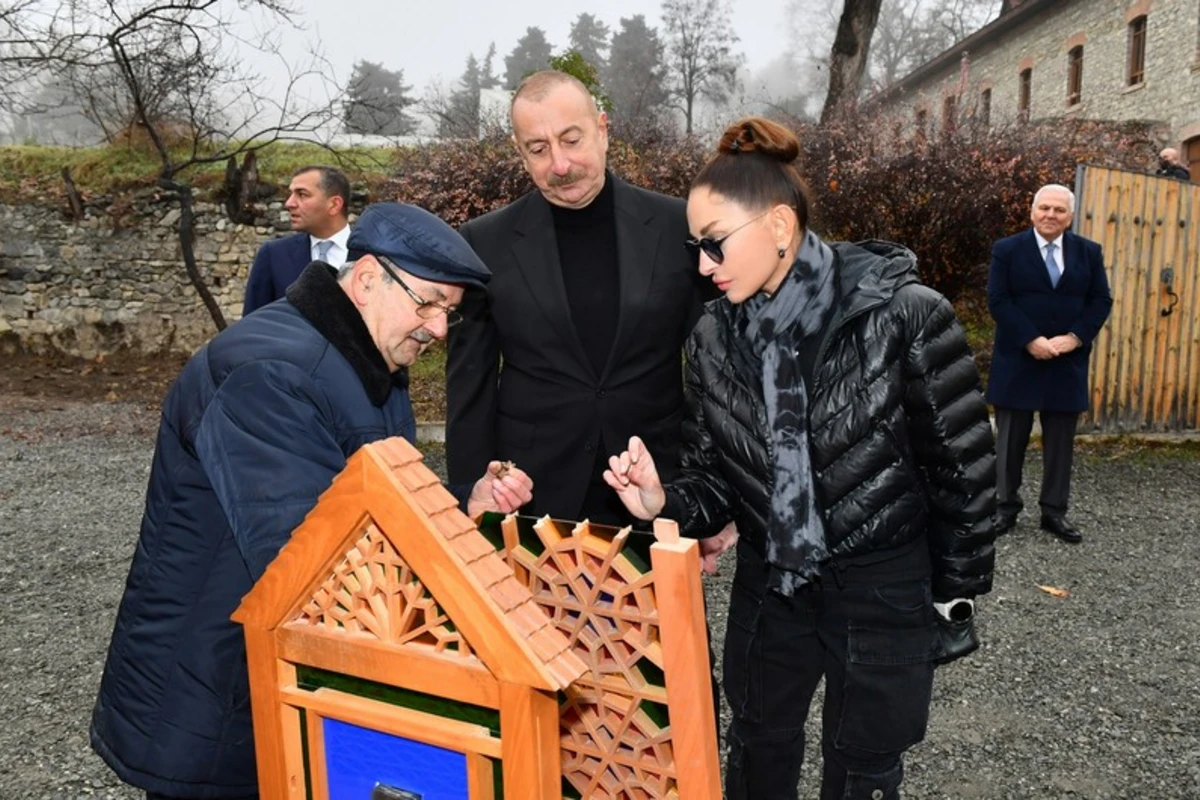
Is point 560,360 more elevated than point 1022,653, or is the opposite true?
point 560,360

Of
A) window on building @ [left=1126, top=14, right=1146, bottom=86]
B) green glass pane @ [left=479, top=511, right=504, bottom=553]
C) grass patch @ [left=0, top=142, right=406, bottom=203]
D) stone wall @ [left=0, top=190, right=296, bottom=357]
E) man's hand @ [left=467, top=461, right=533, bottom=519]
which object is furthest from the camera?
window on building @ [left=1126, top=14, right=1146, bottom=86]

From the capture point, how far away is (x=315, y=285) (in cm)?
158

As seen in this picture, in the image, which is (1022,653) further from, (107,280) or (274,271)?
(107,280)

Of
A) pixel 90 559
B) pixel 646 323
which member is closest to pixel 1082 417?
pixel 646 323

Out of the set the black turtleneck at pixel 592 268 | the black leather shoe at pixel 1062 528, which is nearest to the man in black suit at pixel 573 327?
the black turtleneck at pixel 592 268

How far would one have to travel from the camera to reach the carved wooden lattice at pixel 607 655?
4.25 ft

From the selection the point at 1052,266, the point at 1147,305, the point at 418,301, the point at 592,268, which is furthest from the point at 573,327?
the point at 1147,305

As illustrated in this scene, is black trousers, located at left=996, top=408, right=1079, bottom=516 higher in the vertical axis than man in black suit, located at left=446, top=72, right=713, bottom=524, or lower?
lower

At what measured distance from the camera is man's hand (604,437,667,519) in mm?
1851

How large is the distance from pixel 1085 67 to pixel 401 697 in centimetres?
2448

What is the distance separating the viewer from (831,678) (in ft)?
6.92

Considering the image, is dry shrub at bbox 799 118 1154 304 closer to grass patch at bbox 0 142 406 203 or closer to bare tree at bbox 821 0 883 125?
bare tree at bbox 821 0 883 125

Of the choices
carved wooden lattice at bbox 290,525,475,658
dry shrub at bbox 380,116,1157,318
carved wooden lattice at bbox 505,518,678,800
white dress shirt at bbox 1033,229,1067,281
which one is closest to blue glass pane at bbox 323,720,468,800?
carved wooden lattice at bbox 290,525,475,658

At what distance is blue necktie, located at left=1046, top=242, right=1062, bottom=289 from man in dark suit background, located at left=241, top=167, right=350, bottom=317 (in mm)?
4111
